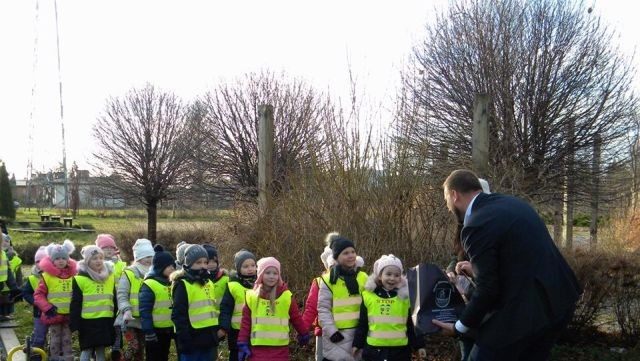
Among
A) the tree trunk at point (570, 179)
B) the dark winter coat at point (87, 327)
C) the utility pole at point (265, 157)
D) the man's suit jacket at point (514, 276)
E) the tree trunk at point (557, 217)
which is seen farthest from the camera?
the tree trunk at point (570, 179)

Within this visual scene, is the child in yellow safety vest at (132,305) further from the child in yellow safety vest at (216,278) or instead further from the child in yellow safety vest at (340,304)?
the child in yellow safety vest at (340,304)

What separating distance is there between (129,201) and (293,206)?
18792 mm

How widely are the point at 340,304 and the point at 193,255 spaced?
4.96 feet

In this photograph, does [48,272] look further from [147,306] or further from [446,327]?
[446,327]

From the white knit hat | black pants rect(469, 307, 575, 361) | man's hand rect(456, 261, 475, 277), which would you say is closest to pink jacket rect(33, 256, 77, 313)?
the white knit hat

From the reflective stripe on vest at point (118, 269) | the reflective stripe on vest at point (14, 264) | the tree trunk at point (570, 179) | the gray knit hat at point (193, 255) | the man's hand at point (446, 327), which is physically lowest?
the reflective stripe on vest at point (14, 264)

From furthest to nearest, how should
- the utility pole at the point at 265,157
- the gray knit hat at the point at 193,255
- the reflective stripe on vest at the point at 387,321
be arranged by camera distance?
the utility pole at the point at 265,157 < the gray knit hat at the point at 193,255 < the reflective stripe on vest at the point at 387,321

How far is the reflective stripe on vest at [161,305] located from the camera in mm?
6664

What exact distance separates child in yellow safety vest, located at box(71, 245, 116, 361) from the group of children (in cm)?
1

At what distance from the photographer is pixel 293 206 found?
342 inches

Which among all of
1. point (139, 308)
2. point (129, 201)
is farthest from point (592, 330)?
point (129, 201)

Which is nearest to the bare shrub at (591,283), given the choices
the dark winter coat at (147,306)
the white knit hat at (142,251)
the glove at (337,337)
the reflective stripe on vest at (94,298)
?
the glove at (337,337)

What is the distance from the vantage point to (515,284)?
150 inches

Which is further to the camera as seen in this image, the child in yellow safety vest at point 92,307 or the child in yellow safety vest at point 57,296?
the child in yellow safety vest at point 57,296
